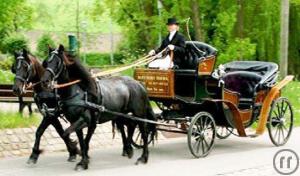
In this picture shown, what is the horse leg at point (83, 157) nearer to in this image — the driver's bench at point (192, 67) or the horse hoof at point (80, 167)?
the horse hoof at point (80, 167)

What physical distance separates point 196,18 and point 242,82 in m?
10.7

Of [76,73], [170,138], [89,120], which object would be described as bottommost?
[170,138]

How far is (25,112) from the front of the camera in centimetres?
1460

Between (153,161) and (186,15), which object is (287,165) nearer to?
(153,161)

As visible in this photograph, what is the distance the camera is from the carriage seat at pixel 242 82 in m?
14.0

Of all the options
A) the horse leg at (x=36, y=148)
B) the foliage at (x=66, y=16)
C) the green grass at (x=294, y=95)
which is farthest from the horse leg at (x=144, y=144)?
the foliage at (x=66, y=16)

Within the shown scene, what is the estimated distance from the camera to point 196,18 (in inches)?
963

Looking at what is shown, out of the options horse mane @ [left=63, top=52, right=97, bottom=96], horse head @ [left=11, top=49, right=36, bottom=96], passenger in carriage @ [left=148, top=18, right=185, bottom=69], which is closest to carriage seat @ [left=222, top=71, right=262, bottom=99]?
passenger in carriage @ [left=148, top=18, right=185, bottom=69]

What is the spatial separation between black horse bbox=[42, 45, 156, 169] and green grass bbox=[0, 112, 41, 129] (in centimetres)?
223

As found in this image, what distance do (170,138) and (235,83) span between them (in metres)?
1.99

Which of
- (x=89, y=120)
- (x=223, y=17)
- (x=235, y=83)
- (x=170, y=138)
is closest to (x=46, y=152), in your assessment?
(x=89, y=120)

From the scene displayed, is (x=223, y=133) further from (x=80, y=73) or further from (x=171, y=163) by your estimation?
(x=80, y=73)

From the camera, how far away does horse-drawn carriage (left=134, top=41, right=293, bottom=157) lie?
40.3 ft

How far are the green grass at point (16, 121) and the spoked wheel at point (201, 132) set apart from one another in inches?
128
